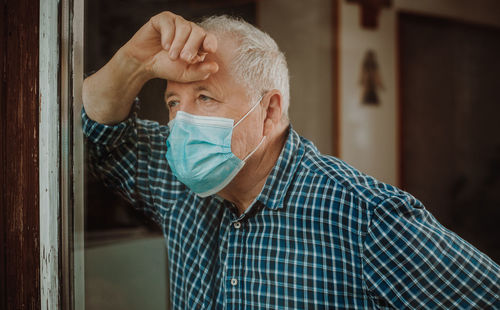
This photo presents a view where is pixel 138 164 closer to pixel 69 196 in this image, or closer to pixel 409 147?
pixel 69 196

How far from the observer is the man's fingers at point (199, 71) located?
1.02 metres

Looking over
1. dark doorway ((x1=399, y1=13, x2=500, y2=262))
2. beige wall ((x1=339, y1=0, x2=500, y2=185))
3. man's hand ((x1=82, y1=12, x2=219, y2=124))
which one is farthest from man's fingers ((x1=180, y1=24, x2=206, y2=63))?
dark doorway ((x1=399, y1=13, x2=500, y2=262))

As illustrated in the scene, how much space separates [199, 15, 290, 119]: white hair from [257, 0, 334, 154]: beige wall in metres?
1.24

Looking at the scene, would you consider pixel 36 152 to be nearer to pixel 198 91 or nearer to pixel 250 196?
pixel 198 91

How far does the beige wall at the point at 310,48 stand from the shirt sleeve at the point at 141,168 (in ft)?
4.27

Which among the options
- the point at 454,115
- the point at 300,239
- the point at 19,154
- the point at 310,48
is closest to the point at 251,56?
the point at 300,239

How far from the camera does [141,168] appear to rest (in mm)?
1276

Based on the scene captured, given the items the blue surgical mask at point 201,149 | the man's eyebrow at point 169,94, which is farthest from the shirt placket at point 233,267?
the man's eyebrow at point 169,94

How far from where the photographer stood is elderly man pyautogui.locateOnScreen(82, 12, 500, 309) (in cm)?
92

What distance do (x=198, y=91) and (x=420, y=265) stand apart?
2.21 ft

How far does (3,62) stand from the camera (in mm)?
934

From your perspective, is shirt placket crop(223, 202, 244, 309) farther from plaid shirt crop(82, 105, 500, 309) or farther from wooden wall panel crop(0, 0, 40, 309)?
wooden wall panel crop(0, 0, 40, 309)

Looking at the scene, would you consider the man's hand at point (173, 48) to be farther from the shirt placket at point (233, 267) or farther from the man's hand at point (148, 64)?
the shirt placket at point (233, 267)

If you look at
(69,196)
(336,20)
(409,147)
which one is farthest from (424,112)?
(69,196)
